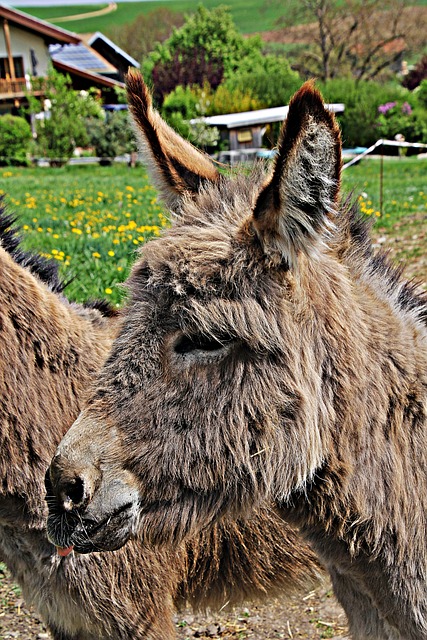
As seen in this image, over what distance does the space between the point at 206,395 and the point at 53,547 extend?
1226 millimetres

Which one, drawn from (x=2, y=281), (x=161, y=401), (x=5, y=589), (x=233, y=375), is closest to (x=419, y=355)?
(x=233, y=375)

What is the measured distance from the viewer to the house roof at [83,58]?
64.1 m

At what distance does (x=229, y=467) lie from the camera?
2.00 metres

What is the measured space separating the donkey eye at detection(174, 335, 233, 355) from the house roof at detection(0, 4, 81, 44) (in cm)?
5269

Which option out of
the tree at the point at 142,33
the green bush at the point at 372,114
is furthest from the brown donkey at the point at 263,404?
the tree at the point at 142,33

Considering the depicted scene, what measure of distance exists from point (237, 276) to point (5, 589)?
3.17m

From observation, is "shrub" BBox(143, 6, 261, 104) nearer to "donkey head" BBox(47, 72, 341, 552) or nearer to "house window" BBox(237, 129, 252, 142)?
"house window" BBox(237, 129, 252, 142)

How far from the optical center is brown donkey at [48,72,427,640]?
6.37 ft

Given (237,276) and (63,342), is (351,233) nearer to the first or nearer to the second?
(237,276)

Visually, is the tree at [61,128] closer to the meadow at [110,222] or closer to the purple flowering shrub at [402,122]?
the meadow at [110,222]

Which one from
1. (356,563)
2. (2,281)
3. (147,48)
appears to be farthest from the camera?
(147,48)

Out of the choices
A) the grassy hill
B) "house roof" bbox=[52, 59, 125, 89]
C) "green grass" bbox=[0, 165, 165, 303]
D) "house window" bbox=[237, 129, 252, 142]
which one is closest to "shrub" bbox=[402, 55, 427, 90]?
"house roof" bbox=[52, 59, 125, 89]

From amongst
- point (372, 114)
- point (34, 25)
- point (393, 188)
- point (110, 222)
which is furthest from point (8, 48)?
point (110, 222)

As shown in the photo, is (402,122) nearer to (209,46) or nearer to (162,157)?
(209,46)
